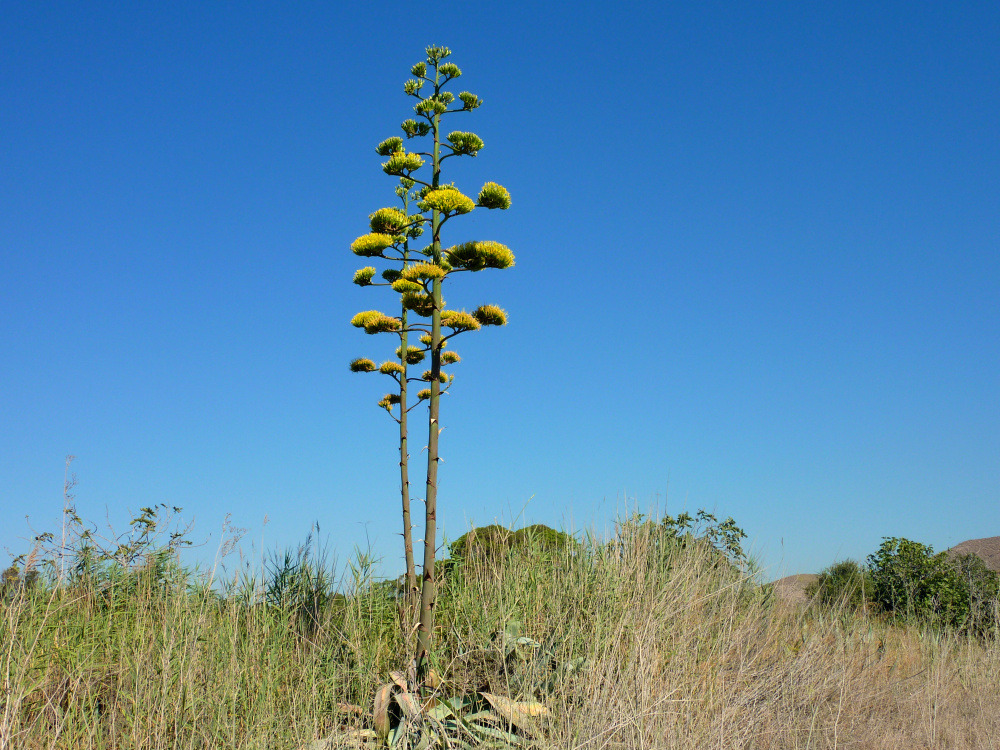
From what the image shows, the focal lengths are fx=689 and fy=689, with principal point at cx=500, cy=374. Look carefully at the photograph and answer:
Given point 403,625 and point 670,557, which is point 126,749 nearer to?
point 403,625

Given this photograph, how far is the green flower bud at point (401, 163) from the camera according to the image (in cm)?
575

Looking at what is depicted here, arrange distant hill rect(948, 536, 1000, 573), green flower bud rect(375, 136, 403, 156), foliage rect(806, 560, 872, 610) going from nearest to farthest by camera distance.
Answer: green flower bud rect(375, 136, 403, 156), foliage rect(806, 560, 872, 610), distant hill rect(948, 536, 1000, 573)

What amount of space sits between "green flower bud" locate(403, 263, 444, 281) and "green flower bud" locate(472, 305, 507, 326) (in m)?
0.36

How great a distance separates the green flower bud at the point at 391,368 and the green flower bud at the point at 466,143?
2326mm

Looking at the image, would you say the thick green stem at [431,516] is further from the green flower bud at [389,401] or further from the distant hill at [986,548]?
the distant hill at [986,548]

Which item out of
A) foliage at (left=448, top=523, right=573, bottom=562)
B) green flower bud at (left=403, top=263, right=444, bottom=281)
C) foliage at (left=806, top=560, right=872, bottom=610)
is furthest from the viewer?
foliage at (left=806, top=560, right=872, bottom=610)

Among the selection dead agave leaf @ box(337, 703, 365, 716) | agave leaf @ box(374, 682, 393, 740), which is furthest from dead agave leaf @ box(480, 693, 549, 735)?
dead agave leaf @ box(337, 703, 365, 716)

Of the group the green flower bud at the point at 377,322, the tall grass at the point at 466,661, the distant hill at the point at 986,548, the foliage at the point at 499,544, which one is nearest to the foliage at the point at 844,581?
the tall grass at the point at 466,661

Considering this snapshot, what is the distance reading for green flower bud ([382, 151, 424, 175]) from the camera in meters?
5.75

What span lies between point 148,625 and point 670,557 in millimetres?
3971

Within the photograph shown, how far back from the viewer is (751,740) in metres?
4.27

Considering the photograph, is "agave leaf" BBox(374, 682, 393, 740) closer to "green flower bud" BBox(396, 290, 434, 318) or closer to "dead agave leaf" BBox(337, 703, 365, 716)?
"dead agave leaf" BBox(337, 703, 365, 716)

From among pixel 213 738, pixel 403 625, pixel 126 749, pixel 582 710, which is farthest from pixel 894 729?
pixel 126 749

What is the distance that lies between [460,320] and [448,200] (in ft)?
2.61
